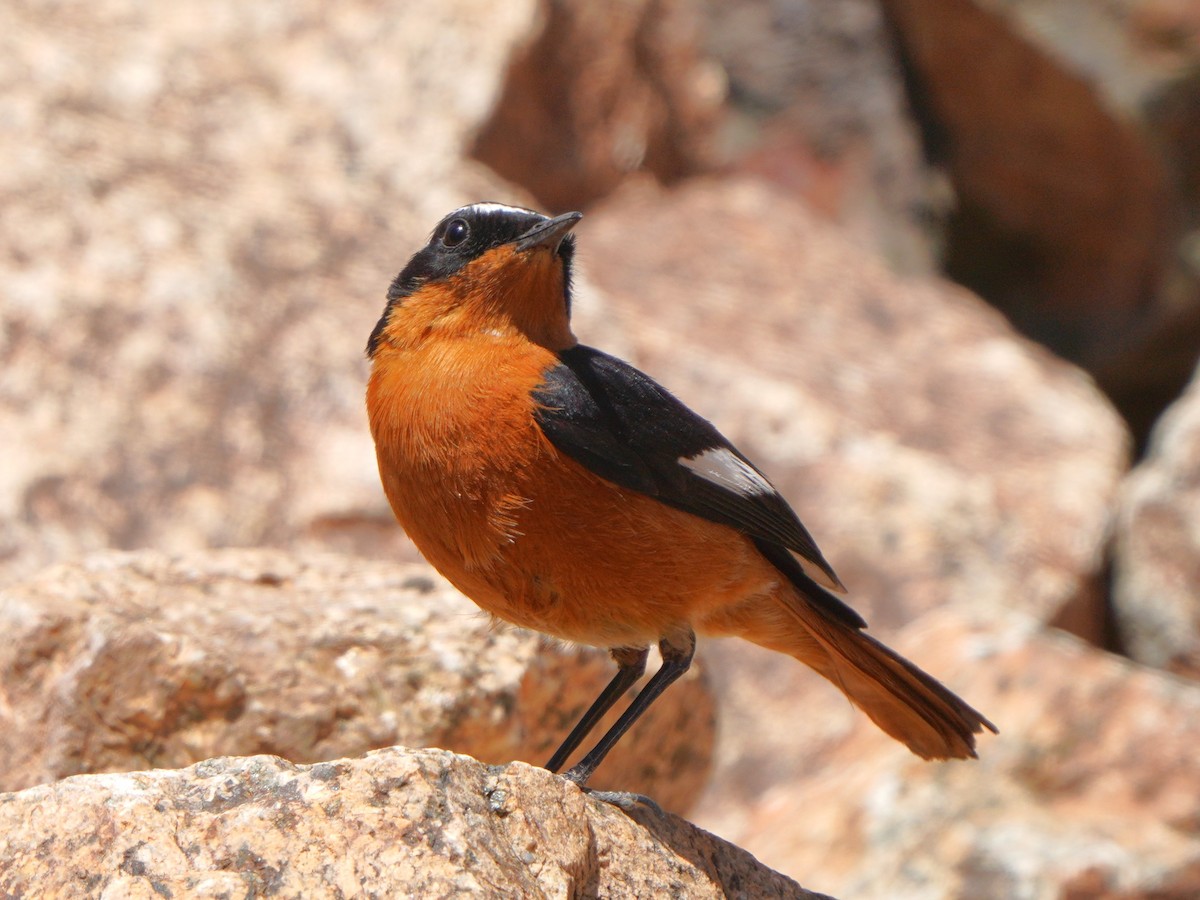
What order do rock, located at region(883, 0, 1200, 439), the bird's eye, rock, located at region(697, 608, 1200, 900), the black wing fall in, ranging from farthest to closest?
rock, located at region(883, 0, 1200, 439), rock, located at region(697, 608, 1200, 900), the bird's eye, the black wing

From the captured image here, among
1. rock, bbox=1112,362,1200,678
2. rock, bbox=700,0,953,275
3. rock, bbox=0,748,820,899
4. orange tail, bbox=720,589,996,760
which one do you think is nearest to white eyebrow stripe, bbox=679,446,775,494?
orange tail, bbox=720,589,996,760

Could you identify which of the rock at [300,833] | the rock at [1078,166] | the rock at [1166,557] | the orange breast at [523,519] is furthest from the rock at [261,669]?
the rock at [1078,166]

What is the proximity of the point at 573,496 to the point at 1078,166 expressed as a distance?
24.8ft

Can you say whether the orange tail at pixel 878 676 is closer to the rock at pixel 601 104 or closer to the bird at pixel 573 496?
the bird at pixel 573 496

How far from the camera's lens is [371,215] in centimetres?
875

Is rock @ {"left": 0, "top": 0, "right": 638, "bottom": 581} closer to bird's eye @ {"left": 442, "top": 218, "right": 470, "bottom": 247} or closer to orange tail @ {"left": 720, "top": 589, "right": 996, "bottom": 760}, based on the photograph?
bird's eye @ {"left": 442, "top": 218, "right": 470, "bottom": 247}

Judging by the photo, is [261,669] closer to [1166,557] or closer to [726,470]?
[726,470]

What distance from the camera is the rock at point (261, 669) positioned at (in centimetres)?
437

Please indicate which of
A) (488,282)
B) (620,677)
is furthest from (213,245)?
(620,677)

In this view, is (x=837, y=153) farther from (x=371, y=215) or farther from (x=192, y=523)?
(x=192, y=523)

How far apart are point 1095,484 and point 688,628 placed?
5224 mm

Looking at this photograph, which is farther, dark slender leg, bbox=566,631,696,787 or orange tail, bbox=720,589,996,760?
orange tail, bbox=720,589,996,760

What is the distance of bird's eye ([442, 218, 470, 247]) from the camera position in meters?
4.57

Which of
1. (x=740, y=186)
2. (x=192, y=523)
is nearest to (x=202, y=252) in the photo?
(x=192, y=523)
